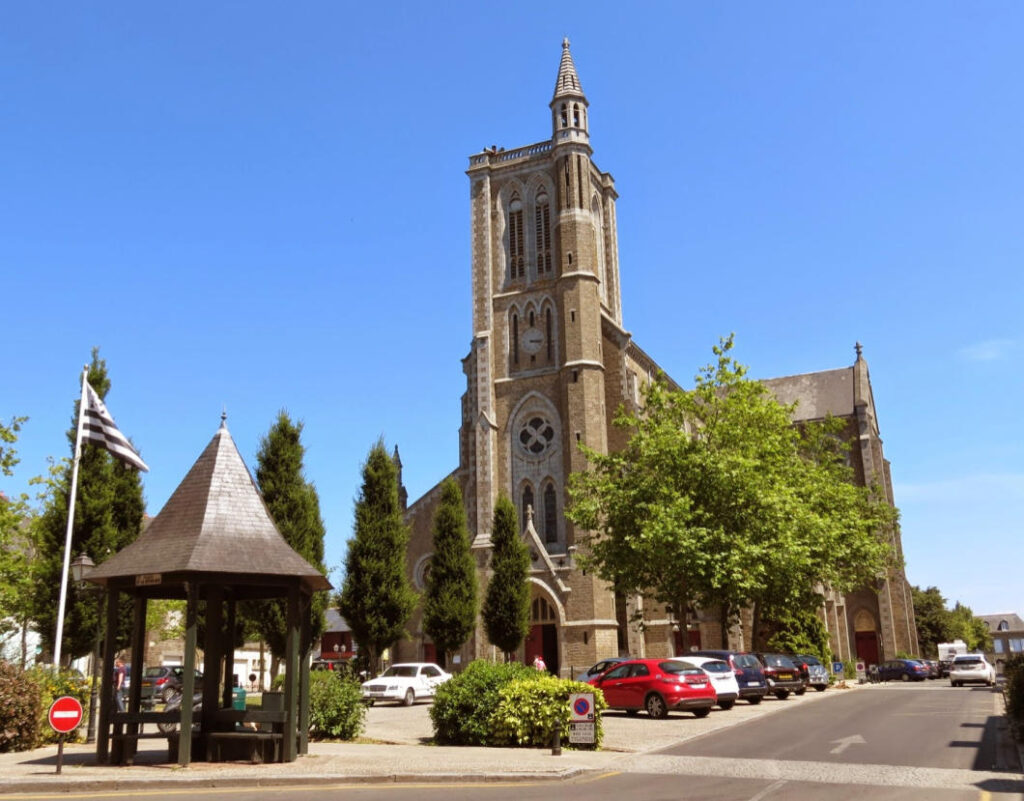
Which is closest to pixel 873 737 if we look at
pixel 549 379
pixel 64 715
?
pixel 64 715

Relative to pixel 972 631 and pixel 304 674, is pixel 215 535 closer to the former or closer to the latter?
pixel 304 674

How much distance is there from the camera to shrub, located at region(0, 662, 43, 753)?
1585cm

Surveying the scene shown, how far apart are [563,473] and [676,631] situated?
32.0 ft

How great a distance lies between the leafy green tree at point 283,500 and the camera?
27.2m

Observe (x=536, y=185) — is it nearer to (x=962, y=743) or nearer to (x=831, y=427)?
(x=831, y=427)

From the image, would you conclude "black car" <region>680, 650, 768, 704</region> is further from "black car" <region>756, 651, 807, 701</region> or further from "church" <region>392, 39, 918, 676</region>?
"church" <region>392, 39, 918, 676</region>

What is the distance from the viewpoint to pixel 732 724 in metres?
20.2

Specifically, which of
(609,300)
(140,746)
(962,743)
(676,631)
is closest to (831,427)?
(676,631)

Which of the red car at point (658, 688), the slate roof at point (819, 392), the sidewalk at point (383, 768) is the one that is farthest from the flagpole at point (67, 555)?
the slate roof at point (819, 392)

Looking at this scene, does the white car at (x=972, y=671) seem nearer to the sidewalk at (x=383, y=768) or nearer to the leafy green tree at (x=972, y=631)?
the sidewalk at (x=383, y=768)

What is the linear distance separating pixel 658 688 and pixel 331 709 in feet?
27.4

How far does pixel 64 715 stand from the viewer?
42.4 ft

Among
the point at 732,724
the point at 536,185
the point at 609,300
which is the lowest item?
the point at 732,724

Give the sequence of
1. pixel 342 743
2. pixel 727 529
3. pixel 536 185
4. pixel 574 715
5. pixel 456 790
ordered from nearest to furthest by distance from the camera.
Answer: pixel 456 790 → pixel 574 715 → pixel 342 743 → pixel 727 529 → pixel 536 185
